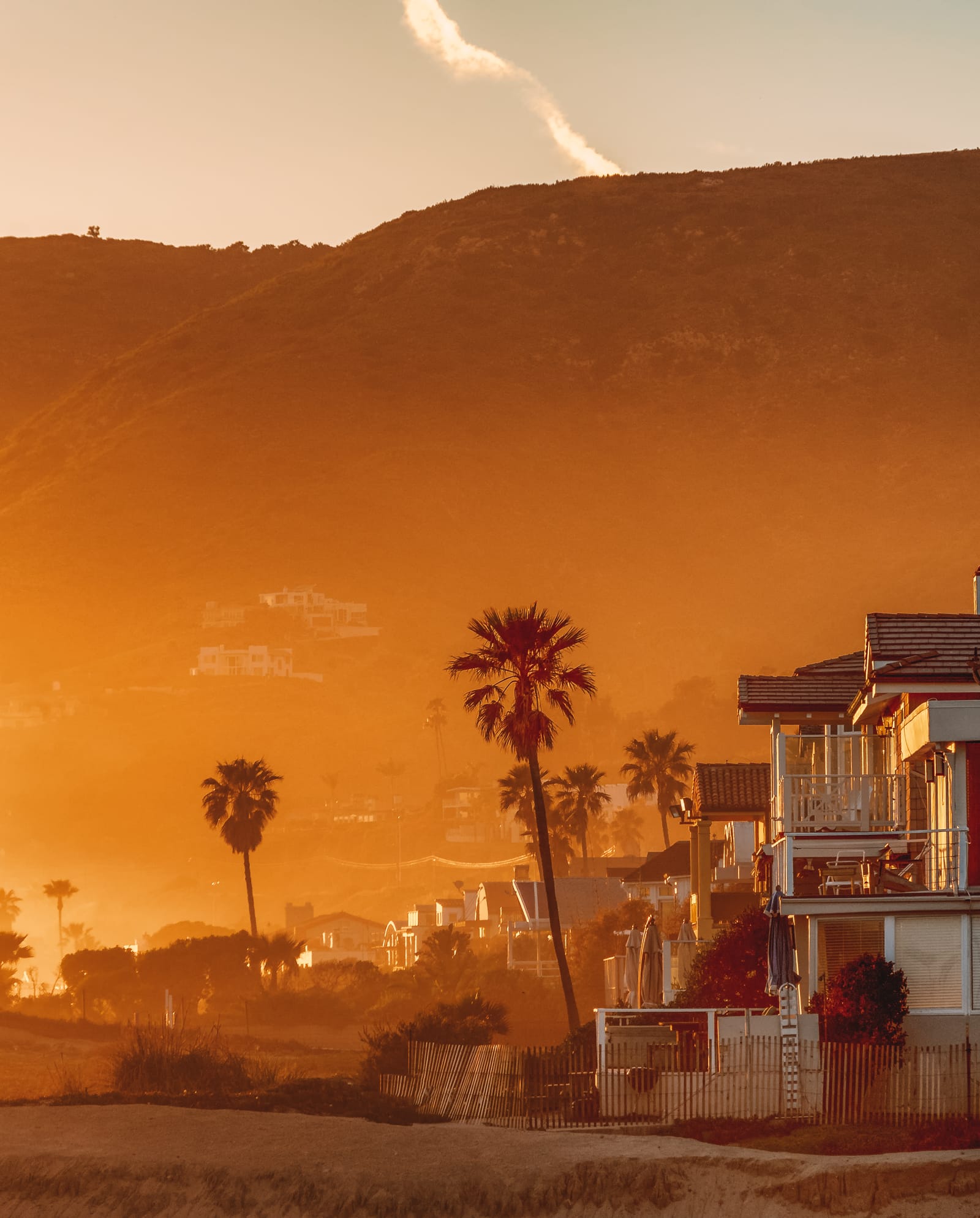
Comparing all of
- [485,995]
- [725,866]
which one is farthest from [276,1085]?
[485,995]

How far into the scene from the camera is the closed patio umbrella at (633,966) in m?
42.5

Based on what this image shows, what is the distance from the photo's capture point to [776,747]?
120 ft

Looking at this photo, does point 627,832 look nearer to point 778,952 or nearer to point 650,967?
point 650,967

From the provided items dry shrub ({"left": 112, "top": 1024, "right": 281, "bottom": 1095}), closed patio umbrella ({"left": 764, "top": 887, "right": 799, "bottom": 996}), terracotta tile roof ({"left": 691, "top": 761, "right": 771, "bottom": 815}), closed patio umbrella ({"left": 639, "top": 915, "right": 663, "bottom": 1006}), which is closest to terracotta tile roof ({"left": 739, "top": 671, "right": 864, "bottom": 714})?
closed patio umbrella ({"left": 639, "top": 915, "right": 663, "bottom": 1006})

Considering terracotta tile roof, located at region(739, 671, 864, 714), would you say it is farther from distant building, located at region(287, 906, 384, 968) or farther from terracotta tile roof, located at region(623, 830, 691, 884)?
distant building, located at region(287, 906, 384, 968)

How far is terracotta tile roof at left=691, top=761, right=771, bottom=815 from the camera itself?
49156 mm

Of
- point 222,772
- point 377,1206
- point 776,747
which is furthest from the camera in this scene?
point 222,772

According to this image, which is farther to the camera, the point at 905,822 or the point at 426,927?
the point at 426,927

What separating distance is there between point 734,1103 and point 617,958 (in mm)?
23744

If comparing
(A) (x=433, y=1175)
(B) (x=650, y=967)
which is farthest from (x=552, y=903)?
(A) (x=433, y=1175)

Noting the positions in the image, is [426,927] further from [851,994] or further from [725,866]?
[851,994]

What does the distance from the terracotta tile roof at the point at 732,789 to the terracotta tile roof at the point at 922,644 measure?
45.9 ft

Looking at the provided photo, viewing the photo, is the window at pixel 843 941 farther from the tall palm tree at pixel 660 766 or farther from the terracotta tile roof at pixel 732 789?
the tall palm tree at pixel 660 766

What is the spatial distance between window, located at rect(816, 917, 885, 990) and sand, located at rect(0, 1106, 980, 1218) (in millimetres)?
5761
